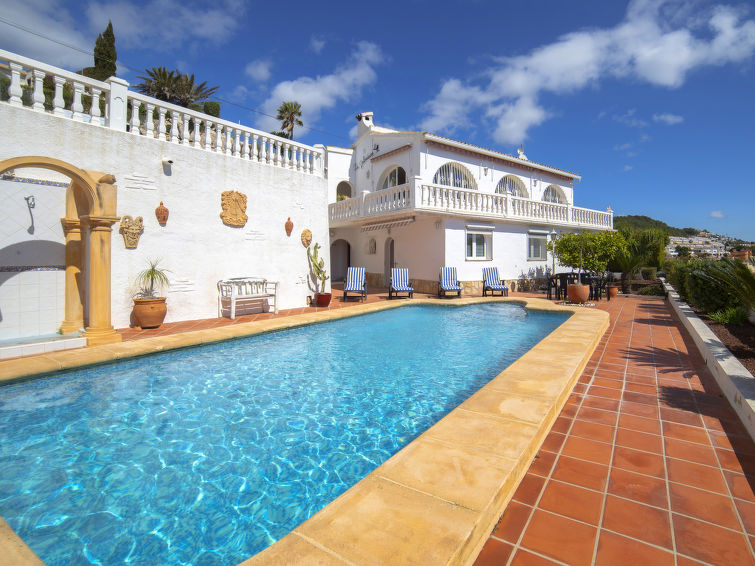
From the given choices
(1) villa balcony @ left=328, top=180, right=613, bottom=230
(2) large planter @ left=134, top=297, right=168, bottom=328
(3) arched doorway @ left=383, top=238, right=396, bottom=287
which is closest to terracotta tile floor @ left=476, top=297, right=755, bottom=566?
(2) large planter @ left=134, top=297, right=168, bottom=328

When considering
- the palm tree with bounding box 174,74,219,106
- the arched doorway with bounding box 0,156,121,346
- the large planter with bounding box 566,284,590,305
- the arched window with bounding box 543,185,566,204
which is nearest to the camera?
the arched doorway with bounding box 0,156,121,346

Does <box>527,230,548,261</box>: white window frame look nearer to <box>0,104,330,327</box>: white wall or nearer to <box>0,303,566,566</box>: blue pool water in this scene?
<box>0,104,330,327</box>: white wall

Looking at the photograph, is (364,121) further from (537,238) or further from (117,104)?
(117,104)

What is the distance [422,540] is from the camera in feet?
6.46

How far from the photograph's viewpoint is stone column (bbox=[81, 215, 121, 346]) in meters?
7.27

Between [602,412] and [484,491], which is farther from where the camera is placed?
[602,412]

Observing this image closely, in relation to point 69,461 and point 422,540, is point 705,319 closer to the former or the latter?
point 422,540

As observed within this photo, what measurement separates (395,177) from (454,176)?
10.8 ft

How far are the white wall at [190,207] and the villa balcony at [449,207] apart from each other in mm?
3945

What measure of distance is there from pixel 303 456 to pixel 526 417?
2.28 meters

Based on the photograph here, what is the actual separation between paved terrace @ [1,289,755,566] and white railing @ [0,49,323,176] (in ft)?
33.6

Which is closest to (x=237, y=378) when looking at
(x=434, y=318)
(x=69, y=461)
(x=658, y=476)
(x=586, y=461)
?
(x=69, y=461)

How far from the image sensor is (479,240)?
17.4 meters

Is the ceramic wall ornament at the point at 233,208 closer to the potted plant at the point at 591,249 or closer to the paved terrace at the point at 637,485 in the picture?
the paved terrace at the point at 637,485
